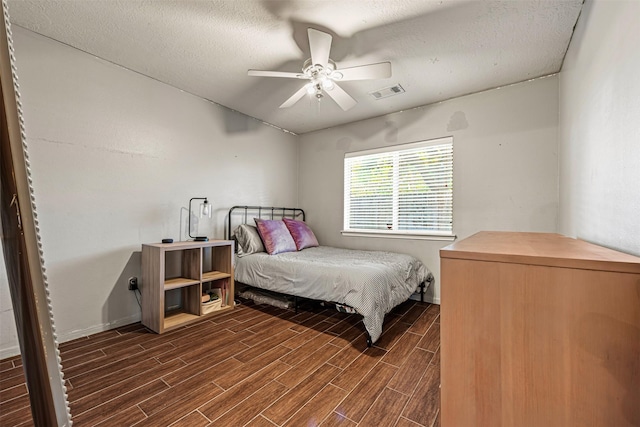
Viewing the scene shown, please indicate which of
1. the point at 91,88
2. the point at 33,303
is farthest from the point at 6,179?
the point at 91,88

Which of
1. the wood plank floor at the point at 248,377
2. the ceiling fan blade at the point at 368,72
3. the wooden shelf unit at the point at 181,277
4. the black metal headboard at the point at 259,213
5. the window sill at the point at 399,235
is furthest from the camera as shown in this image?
the black metal headboard at the point at 259,213

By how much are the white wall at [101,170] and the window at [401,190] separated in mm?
1981

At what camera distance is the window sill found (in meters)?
3.17

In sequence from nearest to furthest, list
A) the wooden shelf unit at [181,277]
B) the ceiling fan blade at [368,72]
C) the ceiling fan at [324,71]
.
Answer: the ceiling fan at [324,71], the ceiling fan blade at [368,72], the wooden shelf unit at [181,277]

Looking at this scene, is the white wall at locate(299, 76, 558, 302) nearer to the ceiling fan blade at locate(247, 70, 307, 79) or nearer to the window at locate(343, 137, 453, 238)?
the window at locate(343, 137, 453, 238)

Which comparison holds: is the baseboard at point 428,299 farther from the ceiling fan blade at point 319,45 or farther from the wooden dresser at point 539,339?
the ceiling fan blade at point 319,45

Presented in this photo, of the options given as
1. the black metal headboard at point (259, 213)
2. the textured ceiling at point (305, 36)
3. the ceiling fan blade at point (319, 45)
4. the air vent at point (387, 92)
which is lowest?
the black metal headboard at point (259, 213)

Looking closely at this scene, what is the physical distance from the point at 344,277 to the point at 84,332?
230cm

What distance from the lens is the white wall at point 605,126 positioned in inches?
41.3

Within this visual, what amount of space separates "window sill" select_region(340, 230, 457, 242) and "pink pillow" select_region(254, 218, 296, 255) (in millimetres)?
938

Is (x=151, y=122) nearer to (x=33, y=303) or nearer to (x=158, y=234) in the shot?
(x=158, y=234)

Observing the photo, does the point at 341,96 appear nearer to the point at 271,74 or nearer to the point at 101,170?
the point at 271,74

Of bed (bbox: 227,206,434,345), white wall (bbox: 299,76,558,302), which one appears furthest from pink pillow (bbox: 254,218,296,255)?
white wall (bbox: 299,76,558,302)

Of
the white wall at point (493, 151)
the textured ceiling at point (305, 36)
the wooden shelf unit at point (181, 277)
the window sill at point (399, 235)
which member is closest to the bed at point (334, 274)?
the wooden shelf unit at point (181, 277)
